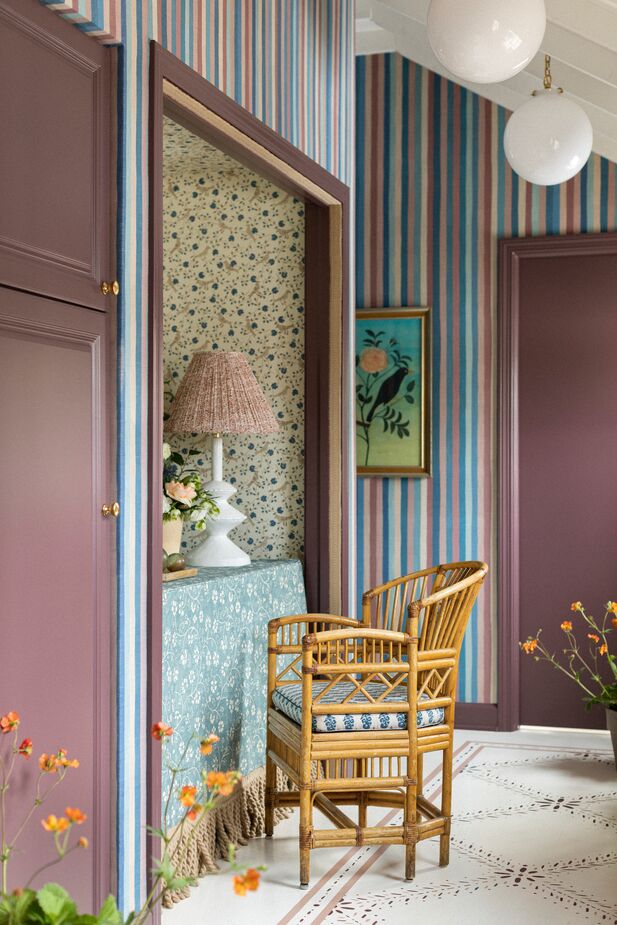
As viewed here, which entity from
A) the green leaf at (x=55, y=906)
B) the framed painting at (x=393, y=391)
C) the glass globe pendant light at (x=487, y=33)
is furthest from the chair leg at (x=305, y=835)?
the framed painting at (x=393, y=391)

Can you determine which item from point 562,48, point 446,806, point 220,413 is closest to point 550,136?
point 562,48

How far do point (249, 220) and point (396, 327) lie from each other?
126 centimetres

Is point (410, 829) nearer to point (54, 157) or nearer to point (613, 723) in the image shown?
point (613, 723)

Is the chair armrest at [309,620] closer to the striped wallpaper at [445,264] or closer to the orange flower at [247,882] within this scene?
the striped wallpaper at [445,264]

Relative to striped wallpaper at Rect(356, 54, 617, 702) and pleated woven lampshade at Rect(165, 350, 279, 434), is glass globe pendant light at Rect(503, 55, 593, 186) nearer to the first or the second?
pleated woven lampshade at Rect(165, 350, 279, 434)

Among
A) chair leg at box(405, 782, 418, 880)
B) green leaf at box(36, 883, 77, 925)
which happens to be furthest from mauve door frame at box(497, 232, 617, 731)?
green leaf at box(36, 883, 77, 925)

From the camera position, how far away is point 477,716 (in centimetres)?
493

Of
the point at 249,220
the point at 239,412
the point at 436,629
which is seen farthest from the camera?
the point at 249,220

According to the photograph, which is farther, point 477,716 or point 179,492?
point 477,716

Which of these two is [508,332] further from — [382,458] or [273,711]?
[273,711]

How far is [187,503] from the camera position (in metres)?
3.26

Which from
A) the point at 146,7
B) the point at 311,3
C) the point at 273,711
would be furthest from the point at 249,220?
the point at 273,711

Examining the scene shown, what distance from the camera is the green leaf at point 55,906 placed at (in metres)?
1.07

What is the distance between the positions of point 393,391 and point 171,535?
205 centimetres
